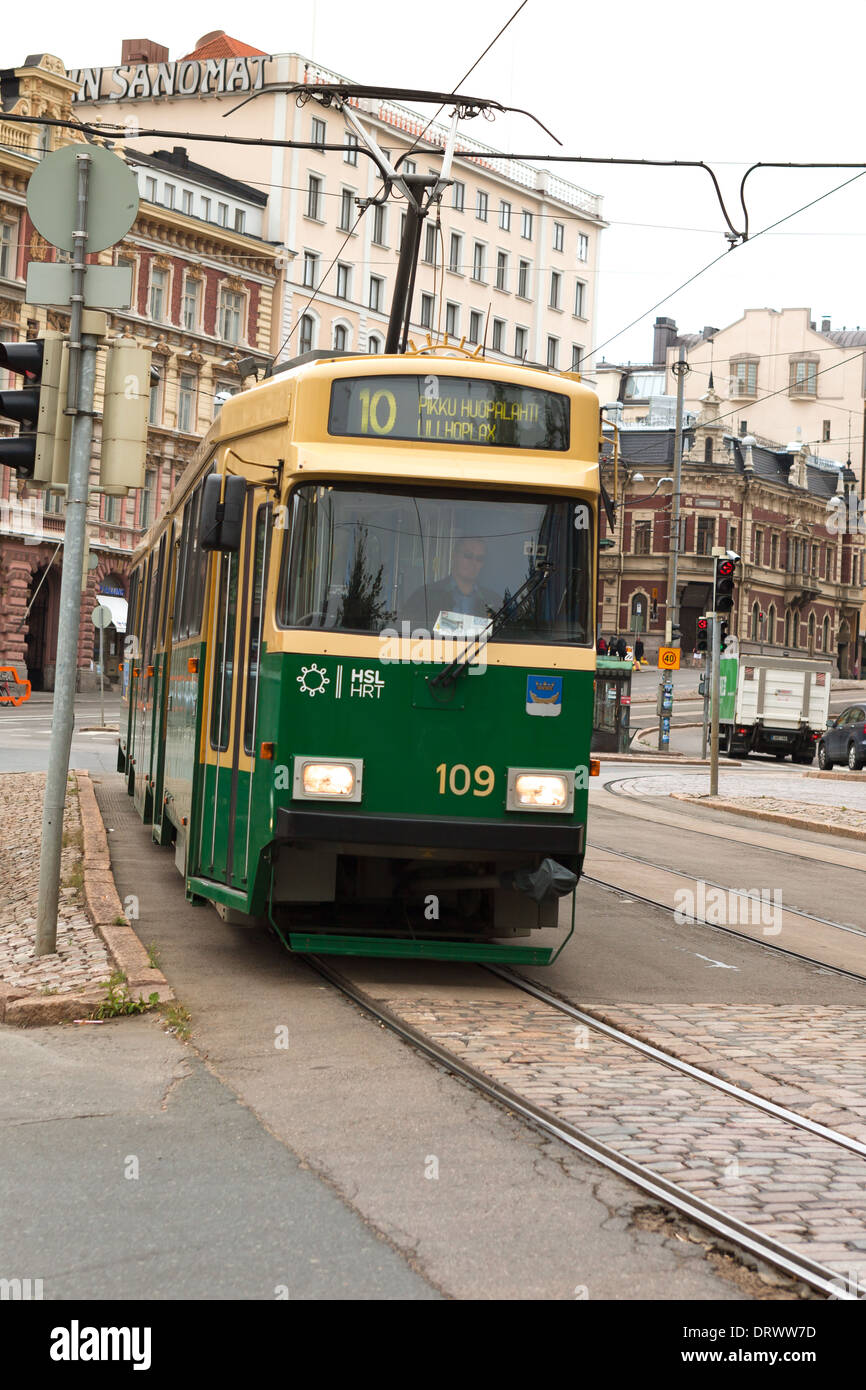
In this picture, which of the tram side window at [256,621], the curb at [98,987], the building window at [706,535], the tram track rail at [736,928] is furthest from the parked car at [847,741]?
the building window at [706,535]

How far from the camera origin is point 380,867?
9266 millimetres

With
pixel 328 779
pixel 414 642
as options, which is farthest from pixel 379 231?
pixel 328 779

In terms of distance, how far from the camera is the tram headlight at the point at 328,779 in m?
8.64

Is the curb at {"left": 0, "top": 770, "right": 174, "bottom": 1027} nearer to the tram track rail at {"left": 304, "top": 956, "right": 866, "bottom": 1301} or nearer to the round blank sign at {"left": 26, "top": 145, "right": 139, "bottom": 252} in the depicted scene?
the tram track rail at {"left": 304, "top": 956, "right": 866, "bottom": 1301}

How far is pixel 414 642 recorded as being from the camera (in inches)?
346

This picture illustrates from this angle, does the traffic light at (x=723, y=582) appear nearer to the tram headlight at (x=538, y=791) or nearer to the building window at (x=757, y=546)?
the tram headlight at (x=538, y=791)

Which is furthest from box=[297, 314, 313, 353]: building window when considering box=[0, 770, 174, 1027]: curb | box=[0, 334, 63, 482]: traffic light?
box=[0, 334, 63, 482]: traffic light

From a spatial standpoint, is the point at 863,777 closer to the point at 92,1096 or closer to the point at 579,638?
the point at 579,638

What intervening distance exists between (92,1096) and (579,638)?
3656 millimetres

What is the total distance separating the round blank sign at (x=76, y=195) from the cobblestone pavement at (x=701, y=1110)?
14.3 ft

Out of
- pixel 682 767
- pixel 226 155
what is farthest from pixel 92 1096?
pixel 226 155

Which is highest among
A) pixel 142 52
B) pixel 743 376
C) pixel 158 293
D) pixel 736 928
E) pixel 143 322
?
pixel 142 52

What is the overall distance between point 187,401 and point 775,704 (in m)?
25.3

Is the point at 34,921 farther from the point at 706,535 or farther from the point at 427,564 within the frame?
the point at 706,535
